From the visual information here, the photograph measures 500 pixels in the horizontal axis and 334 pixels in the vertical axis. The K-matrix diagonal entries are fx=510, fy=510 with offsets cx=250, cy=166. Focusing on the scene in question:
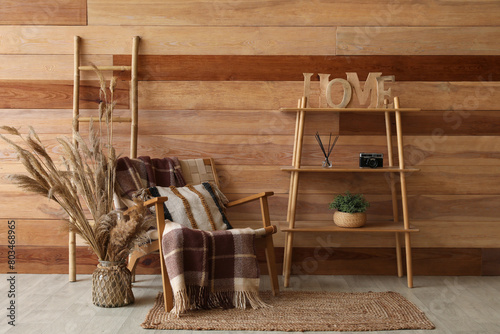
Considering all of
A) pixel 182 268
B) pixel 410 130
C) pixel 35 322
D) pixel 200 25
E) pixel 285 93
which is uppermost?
pixel 200 25

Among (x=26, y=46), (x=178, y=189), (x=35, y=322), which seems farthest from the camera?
(x=26, y=46)

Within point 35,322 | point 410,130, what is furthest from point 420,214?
point 35,322

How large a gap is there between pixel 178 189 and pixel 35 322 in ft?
3.25

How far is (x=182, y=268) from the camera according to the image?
7.73 feet

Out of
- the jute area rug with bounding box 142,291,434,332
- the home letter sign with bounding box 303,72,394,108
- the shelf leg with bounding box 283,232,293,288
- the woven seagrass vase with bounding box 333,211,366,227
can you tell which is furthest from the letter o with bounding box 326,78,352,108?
the jute area rug with bounding box 142,291,434,332

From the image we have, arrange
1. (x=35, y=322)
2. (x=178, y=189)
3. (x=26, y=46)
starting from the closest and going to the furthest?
1. (x=35, y=322)
2. (x=178, y=189)
3. (x=26, y=46)

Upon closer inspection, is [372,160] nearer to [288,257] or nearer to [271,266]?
[288,257]

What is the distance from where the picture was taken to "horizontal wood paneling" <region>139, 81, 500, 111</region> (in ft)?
10.2

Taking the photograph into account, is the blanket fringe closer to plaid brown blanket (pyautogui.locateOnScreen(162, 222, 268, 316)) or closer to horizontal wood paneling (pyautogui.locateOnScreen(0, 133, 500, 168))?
plaid brown blanket (pyautogui.locateOnScreen(162, 222, 268, 316))

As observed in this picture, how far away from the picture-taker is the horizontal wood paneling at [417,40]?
123 inches

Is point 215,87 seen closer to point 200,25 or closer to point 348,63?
point 200,25

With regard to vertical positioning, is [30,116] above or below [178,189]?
above

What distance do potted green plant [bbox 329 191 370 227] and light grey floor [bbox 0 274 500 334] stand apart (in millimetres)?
362

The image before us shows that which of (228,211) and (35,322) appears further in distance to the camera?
(228,211)
